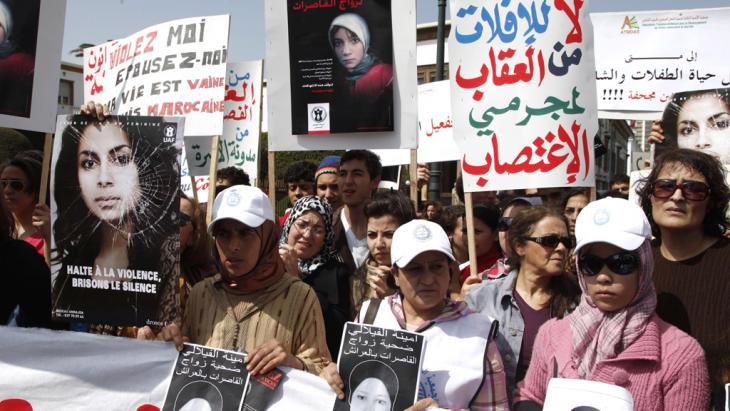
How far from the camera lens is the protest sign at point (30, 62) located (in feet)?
10.6

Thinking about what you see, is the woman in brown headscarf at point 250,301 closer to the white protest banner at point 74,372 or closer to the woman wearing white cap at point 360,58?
the white protest banner at point 74,372

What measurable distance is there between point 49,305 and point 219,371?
34.3 inches

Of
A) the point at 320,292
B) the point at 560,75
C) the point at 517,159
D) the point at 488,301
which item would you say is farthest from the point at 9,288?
the point at 560,75

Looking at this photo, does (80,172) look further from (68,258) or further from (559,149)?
(559,149)

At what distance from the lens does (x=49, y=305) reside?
9.21 feet

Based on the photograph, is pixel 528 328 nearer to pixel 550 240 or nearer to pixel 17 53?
pixel 550 240

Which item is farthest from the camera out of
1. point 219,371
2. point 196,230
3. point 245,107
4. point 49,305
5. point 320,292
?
point 245,107

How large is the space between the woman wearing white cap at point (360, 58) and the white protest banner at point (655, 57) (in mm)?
2546

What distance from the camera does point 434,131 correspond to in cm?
686

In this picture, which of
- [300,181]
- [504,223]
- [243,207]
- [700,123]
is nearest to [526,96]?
[504,223]

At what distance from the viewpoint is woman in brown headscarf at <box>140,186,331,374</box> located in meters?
2.52

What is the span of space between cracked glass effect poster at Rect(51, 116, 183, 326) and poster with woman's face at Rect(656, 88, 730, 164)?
324 cm

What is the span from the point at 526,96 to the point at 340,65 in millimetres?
1274

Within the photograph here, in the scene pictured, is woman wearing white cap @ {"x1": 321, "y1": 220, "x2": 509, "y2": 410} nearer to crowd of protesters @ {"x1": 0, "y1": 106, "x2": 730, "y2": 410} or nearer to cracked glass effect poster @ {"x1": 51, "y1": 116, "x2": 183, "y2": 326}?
crowd of protesters @ {"x1": 0, "y1": 106, "x2": 730, "y2": 410}
